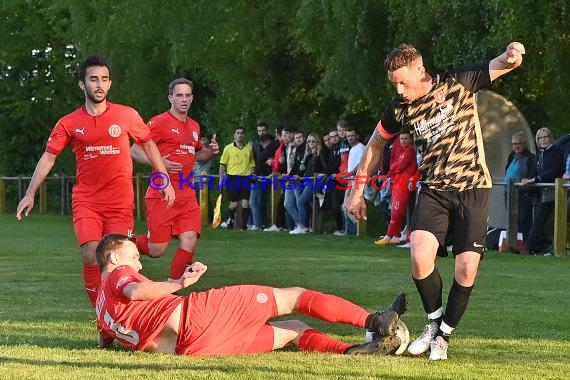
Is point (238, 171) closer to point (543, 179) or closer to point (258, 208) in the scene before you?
point (258, 208)

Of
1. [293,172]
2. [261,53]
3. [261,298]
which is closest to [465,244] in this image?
[261,298]

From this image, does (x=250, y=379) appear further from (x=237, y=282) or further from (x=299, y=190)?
(x=299, y=190)

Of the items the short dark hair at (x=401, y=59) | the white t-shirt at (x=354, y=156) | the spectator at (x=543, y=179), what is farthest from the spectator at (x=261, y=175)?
the short dark hair at (x=401, y=59)

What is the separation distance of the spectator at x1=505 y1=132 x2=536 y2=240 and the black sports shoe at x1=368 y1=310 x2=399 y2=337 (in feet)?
39.0

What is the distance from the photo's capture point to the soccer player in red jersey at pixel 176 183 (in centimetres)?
1312

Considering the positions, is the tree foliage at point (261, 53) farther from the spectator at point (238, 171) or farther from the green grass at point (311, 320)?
the green grass at point (311, 320)

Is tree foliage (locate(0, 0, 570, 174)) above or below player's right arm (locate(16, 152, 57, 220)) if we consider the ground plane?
above

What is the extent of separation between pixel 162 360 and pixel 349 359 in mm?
1199

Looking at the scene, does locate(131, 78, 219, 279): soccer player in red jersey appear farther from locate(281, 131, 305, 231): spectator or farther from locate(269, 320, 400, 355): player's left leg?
locate(281, 131, 305, 231): spectator

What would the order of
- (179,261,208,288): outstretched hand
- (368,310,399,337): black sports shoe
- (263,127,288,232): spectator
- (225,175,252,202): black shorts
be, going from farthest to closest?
A: (225,175,252,202): black shorts, (263,127,288,232): spectator, (368,310,399,337): black sports shoe, (179,261,208,288): outstretched hand

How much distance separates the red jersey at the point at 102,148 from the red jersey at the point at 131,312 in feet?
8.73

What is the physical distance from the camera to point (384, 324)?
835 centimetres

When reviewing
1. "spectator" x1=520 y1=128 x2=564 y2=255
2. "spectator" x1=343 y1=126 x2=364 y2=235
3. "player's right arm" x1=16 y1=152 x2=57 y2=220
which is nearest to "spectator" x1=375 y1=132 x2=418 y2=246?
"spectator" x1=343 y1=126 x2=364 y2=235

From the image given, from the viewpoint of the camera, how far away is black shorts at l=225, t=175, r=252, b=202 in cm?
2800
